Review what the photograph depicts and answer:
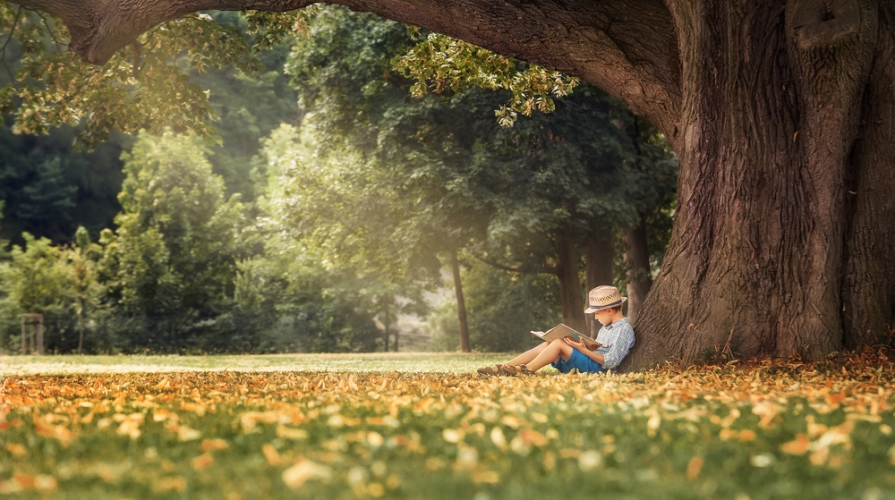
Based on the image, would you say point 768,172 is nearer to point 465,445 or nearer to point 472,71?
point 472,71

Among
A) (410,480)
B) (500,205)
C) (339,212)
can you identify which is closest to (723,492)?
(410,480)

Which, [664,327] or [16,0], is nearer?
[664,327]

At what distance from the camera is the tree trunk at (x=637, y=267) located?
22516 millimetres

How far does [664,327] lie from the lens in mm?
9344

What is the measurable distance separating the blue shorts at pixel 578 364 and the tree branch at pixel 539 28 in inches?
119

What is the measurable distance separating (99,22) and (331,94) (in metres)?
13.1

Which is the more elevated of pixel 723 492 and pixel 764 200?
pixel 764 200

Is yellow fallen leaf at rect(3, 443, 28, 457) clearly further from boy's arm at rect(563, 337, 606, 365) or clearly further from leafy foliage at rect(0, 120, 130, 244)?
leafy foliage at rect(0, 120, 130, 244)

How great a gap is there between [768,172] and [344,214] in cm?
1832

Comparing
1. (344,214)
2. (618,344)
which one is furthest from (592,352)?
(344,214)

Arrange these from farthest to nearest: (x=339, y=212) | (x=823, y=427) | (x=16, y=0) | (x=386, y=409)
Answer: (x=339, y=212) < (x=16, y=0) < (x=386, y=409) < (x=823, y=427)

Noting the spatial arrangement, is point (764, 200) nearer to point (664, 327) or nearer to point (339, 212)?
point (664, 327)

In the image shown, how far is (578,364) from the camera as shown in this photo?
9.16 metres

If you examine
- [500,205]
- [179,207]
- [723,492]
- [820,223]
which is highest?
[179,207]
